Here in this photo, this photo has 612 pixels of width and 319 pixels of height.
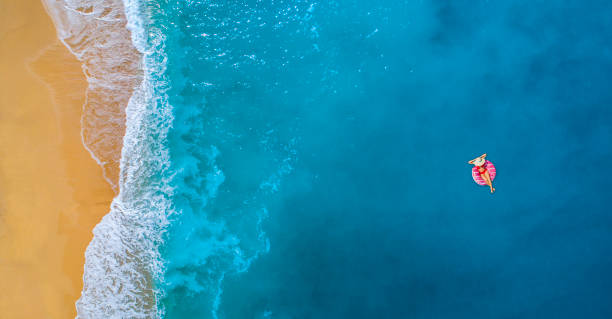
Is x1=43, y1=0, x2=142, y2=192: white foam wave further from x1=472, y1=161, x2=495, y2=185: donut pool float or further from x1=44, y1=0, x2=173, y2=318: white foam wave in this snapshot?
x1=472, y1=161, x2=495, y2=185: donut pool float

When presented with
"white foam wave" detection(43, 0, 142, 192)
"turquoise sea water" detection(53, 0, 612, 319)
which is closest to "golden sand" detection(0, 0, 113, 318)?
"white foam wave" detection(43, 0, 142, 192)

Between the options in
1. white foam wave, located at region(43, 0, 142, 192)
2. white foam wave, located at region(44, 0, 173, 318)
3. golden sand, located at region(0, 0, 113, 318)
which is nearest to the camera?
golden sand, located at region(0, 0, 113, 318)

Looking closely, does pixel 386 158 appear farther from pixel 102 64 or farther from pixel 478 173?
pixel 102 64

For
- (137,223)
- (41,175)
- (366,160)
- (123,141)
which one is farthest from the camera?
(366,160)

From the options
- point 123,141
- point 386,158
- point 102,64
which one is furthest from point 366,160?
point 102,64

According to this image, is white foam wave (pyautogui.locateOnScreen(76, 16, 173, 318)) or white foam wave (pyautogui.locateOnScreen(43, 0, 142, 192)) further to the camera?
white foam wave (pyautogui.locateOnScreen(43, 0, 142, 192))

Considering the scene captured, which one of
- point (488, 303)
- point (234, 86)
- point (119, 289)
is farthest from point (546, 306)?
point (119, 289)
